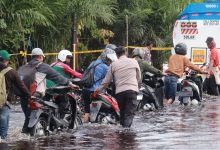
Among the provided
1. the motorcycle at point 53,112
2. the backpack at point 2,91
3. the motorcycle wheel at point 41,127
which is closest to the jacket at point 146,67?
the motorcycle at point 53,112

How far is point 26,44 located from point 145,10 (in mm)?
7208

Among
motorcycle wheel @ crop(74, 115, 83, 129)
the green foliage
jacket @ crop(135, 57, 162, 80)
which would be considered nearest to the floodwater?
motorcycle wheel @ crop(74, 115, 83, 129)

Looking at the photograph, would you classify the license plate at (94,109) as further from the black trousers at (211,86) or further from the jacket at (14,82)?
the black trousers at (211,86)

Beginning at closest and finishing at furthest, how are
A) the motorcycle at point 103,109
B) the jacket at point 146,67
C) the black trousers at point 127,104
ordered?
the black trousers at point 127,104
the motorcycle at point 103,109
the jacket at point 146,67

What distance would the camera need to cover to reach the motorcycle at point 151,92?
19.5 meters

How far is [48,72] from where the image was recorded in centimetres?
1395

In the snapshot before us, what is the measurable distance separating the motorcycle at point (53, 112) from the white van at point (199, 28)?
39.0ft

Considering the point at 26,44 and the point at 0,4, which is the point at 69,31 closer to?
the point at 26,44

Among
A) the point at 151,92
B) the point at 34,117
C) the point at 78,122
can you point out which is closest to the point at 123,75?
the point at 78,122

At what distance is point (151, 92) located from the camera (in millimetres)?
19453

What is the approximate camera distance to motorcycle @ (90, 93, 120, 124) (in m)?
15.6

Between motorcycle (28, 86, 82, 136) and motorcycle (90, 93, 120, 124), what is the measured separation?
48 centimetres

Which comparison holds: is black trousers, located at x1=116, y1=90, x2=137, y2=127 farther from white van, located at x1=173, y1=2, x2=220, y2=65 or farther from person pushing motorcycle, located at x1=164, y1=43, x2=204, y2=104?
white van, located at x1=173, y1=2, x2=220, y2=65

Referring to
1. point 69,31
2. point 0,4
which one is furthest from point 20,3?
point 69,31
